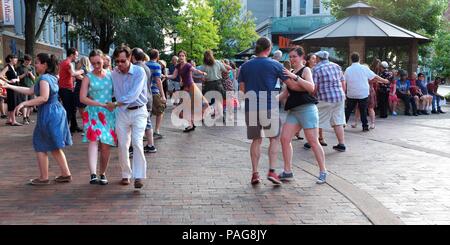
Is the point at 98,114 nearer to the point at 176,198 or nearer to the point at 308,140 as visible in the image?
the point at 176,198

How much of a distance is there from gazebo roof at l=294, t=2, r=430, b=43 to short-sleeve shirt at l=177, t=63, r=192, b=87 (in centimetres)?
838

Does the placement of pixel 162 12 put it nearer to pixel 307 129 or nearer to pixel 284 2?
pixel 307 129

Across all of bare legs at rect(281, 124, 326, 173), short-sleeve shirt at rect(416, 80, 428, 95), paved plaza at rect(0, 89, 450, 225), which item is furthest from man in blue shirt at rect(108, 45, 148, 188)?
short-sleeve shirt at rect(416, 80, 428, 95)

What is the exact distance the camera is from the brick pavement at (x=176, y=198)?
197 inches

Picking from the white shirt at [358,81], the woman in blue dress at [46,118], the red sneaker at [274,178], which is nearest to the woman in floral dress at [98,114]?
the woman in blue dress at [46,118]

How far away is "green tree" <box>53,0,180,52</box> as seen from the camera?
2311 centimetres

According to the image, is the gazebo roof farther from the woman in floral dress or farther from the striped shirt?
the woman in floral dress

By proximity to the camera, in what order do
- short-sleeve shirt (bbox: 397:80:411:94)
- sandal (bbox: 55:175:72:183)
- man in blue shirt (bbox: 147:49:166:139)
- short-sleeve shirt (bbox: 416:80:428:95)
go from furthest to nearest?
short-sleeve shirt (bbox: 416:80:428:95) → short-sleeve shirt (bbox: 397:80:411:94) → man in blue shirt (bbox: 147:49:166:139) → sandal (bbox: 55:175:72:183)

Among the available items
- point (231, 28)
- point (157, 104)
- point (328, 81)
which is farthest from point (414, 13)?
point (231, 28)

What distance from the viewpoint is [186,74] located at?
11.8 m
